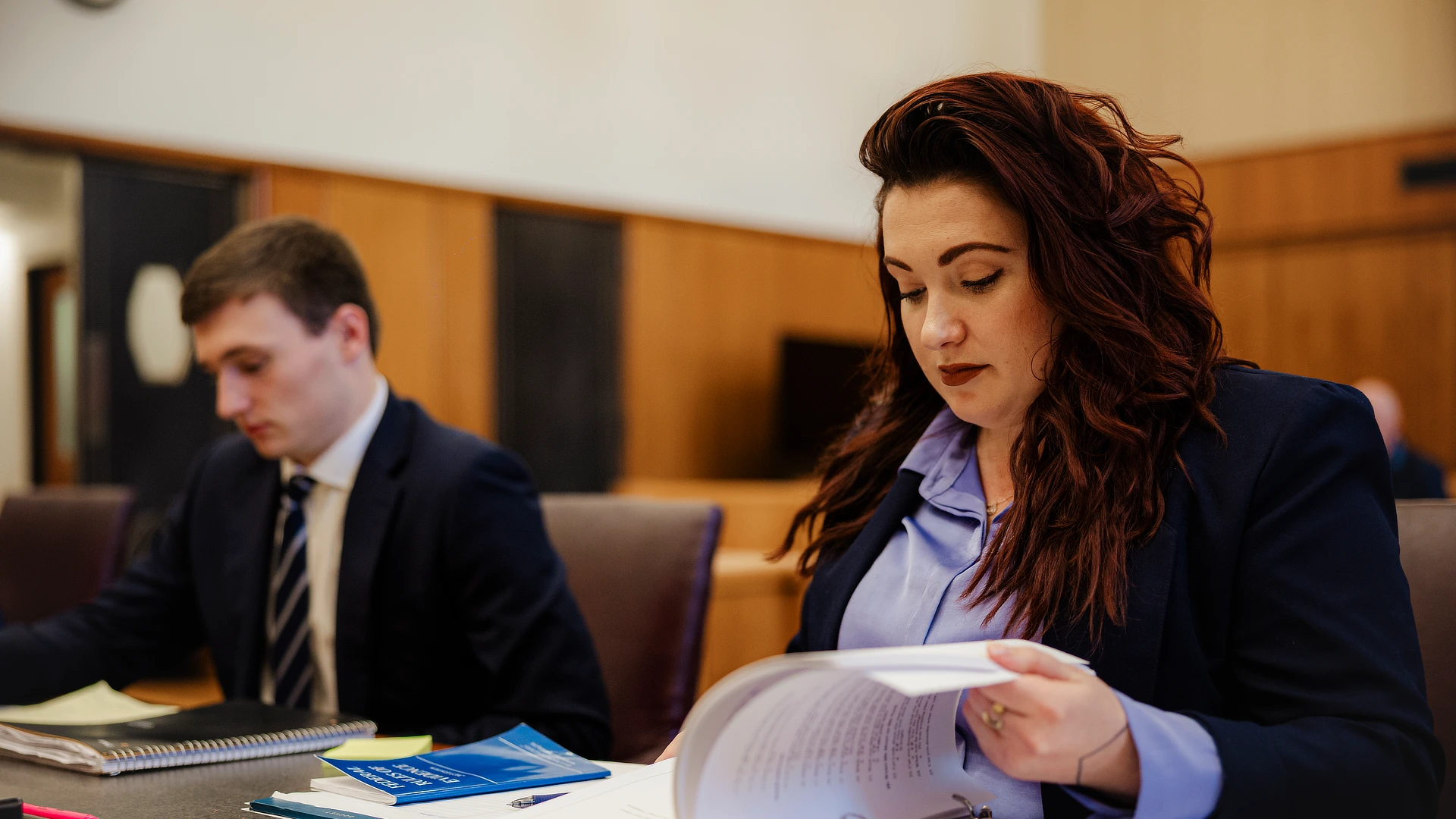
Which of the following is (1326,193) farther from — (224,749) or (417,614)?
(224,749)

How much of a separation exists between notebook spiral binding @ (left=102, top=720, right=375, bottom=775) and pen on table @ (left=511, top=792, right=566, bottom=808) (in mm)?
335

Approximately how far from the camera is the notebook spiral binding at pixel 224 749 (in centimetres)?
118

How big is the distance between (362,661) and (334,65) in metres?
4.08

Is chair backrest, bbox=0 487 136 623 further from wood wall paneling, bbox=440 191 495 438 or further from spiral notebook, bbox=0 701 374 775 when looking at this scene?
wood wall paneling, bbox=440 191 495 438

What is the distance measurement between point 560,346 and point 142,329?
6.07ft

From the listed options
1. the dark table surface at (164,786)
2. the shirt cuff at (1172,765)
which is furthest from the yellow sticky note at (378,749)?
the shirt cuff at (1172,765)

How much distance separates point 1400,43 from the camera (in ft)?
21.8

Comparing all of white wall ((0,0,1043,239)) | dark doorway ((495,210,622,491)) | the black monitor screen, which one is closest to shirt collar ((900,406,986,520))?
white wall ((0,0,1043,239))

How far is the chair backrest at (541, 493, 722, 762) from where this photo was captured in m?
1.75

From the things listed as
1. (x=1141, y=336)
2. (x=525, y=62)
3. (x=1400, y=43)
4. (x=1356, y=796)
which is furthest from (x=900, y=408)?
(x=1400, y=43)

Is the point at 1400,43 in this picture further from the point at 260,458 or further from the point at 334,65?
the point at 260,458

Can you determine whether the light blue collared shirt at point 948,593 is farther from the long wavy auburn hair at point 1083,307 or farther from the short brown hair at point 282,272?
the short brown hair at point 282,272

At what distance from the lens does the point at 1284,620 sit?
99 centimetres

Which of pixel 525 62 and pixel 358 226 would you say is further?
pixel 525 62
